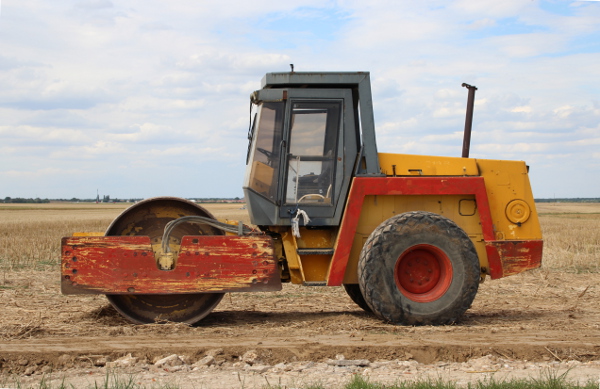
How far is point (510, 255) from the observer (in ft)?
26.6

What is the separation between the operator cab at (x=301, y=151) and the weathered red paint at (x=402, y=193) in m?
0.18

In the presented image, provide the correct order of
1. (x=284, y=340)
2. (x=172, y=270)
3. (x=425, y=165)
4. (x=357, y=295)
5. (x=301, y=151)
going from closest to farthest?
(x=284, y=340), (x=172, y=270), (x=301, y=151), (x=425, y=165), (x=357, y=295)

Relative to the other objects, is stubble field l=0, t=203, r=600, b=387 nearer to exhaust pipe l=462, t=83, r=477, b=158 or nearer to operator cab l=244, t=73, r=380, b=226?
operator cab l=244, t=73, r=380, b=226

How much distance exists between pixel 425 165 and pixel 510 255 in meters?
1.58

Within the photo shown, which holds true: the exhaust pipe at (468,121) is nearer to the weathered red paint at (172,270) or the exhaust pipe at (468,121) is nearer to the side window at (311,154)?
the side window at (311,154)

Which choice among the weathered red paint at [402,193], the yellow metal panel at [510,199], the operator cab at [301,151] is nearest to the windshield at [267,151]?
the operator cab at [301,151]

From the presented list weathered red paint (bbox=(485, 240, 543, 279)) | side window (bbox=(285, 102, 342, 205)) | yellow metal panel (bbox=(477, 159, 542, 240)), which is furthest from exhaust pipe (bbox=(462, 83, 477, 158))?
side window (bbox=(285, 102, 342, 205))

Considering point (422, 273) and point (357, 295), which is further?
point (357, 295)

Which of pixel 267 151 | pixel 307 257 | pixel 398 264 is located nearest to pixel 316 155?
pixel 267 151

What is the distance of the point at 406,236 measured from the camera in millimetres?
7684

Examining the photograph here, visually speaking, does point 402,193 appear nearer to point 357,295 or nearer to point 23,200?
point 357,295

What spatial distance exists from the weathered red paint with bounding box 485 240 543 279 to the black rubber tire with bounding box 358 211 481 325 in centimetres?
43

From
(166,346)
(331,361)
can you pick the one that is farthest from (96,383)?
(331,361)

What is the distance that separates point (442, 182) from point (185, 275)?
342 centimetres
